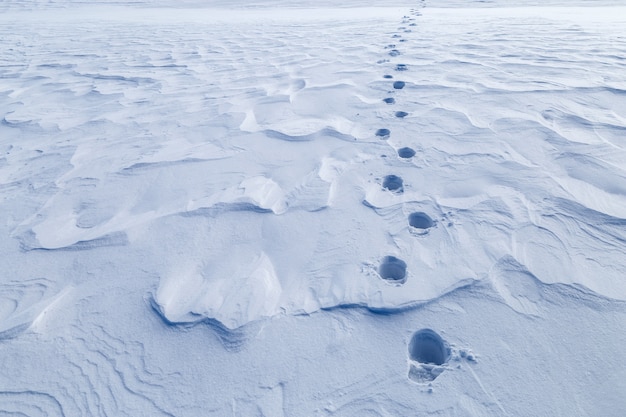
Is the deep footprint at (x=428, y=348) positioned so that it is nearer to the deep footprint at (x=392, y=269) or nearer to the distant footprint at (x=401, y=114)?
the deep footprint at (x=392, y=269)

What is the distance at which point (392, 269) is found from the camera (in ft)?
4.76

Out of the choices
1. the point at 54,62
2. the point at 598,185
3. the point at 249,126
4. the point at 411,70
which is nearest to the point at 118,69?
the point at 54,62

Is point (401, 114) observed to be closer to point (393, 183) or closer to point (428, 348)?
point (393, 183)

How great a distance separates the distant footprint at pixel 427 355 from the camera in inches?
43.2

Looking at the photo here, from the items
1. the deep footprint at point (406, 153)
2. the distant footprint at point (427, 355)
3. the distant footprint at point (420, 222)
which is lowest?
the distant footprint at point (427, 355)

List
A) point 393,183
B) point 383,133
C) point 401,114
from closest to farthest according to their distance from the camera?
point 393,183 → point 383,133 → point 401,114

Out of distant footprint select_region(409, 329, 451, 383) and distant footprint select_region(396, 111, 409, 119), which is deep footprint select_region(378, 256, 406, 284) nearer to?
distant footprint select_region(409, 329, 451, 383)

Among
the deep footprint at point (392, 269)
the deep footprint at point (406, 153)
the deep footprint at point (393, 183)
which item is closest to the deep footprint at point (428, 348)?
the deep footprint at point (392, 269)

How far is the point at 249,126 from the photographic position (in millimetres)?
2580

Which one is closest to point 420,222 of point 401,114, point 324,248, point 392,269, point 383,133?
point 392,269

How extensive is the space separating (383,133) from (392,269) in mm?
1146

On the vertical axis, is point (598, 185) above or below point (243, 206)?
above

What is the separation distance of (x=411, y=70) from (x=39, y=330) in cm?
325

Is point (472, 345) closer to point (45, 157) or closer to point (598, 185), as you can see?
point (598, 185)
